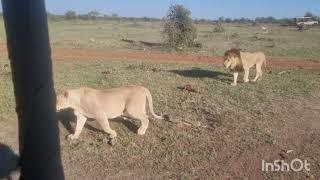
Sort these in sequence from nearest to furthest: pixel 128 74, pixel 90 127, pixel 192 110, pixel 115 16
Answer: pixel 90 127 → pixel 192 110 → pixel 128 74 → pixel 115 16

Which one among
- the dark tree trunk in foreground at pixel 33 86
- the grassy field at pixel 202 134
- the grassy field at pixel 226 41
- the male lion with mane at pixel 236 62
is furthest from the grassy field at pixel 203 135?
the grassy field at pixel 226 41

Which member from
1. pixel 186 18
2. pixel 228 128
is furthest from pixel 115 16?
pixel 228 128

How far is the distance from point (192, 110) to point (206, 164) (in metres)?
2.94

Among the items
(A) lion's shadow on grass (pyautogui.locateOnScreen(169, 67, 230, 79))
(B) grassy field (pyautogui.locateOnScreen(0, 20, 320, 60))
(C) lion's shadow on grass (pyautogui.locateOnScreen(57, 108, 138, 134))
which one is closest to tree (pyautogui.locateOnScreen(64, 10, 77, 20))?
(B) grassy field (pyautogui.locateOnScreen(0, 20, 320, 60))

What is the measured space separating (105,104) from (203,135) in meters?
1.80

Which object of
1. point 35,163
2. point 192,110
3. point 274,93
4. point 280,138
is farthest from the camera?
point 274,93

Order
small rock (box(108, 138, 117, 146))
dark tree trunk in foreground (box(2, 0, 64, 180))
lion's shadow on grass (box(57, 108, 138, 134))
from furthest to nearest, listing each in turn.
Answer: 1. lion's shadow on grass (box(57, 108, 138, 134))
2. small rock (box(108, 138, 117, 146))
3. dark tree trunk in foreground (box(2, 0, 64, 180))

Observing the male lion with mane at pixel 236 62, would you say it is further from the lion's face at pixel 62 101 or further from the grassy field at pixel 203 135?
the lion's face at pixel 62 101

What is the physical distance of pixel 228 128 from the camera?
8.71 meters

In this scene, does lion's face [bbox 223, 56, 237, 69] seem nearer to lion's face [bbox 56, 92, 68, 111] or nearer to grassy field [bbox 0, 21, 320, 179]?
grassy field [bbox 0, 21, 320, 179]

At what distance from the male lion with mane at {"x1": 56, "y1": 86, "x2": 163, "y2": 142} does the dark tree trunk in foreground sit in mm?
5438

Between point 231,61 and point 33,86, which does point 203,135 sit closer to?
point 231,61

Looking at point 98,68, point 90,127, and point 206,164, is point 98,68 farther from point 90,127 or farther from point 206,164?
point 206,164

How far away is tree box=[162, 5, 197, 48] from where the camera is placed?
95.2ft
